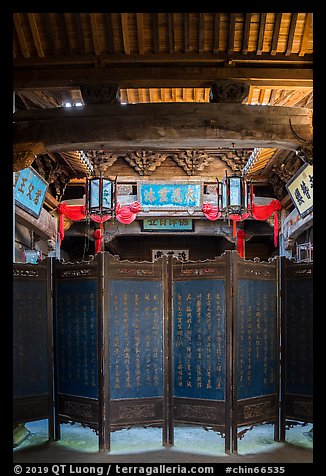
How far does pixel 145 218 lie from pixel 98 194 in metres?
3.78

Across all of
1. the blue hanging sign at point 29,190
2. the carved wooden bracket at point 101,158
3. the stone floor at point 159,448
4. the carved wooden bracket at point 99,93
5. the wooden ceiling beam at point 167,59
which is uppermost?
the wooden ceiling beam at point 167,59

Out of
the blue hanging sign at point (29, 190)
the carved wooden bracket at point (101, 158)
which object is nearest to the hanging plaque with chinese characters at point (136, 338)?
the blue hanging sign at point (29, 190)

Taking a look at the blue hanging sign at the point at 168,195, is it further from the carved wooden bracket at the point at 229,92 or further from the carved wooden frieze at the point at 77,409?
the carved wooden frieze at the point at 77,409

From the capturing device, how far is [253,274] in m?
5.36

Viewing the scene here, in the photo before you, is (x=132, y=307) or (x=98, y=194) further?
(x=98, y=194)

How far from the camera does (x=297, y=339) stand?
542 cm

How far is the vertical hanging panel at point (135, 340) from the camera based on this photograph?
5211 mm

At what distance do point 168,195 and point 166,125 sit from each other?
19.2 feet

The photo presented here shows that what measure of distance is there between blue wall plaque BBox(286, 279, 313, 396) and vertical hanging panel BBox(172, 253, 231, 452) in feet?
2.64

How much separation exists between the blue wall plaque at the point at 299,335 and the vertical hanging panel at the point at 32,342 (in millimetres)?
2686

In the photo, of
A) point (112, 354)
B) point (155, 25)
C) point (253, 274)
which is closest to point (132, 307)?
point (112, 354)

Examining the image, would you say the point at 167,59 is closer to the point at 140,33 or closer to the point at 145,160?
the point at 140,33

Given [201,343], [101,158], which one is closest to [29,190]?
[101,158]

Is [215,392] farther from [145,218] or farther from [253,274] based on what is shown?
[145,218]
